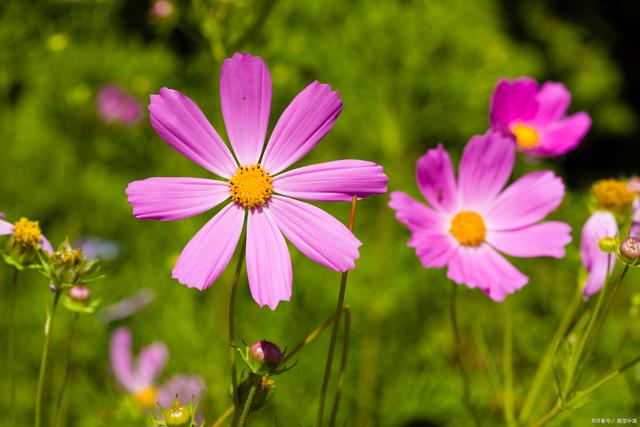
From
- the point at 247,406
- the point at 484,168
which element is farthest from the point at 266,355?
→ the point at 484,168

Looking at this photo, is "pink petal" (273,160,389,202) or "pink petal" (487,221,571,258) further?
"pink petal" (487,221,571,258)

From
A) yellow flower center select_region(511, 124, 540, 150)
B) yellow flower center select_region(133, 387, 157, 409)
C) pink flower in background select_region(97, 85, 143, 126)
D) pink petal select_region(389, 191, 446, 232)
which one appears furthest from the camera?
pink flower in background select_region(97, 85, 143, 126)

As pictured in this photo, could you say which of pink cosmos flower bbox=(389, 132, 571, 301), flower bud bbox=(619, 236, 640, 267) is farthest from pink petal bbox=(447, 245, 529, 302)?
flower bud bbox=(619, 236, 640, 267)

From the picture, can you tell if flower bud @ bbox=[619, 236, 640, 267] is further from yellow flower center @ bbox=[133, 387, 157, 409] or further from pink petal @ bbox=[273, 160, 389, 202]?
yellow flower center @ bbox=[133, 387, 157, 409]

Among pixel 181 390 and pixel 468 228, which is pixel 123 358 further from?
pixel 468 228

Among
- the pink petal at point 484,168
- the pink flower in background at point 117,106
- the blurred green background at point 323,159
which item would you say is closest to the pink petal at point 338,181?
the pink petal at point 484,168

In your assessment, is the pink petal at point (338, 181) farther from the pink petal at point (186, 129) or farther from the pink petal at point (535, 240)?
the pink petal at point (535, 240)
